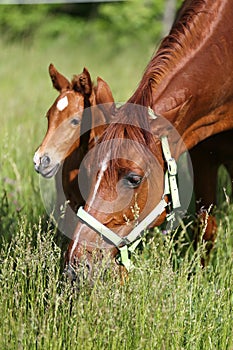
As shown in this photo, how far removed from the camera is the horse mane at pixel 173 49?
3270mm

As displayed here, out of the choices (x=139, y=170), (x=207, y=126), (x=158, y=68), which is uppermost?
(x=158, y=68)

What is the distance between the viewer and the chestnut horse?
314cm

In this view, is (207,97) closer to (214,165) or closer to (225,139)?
(225,139)

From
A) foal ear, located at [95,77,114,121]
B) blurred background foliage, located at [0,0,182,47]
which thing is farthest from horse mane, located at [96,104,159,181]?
blurred background foliage, located at [0,0,182,47]

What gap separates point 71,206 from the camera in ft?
13.5

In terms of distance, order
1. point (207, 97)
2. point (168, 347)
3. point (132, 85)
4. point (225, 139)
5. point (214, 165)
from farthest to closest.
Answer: point (132, 85)
point (214, 165)
point (225, 139)
point (207, 97)
point (168, 347)

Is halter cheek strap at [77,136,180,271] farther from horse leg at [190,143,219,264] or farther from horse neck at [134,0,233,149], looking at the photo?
horse leg at [190,143,219,264]

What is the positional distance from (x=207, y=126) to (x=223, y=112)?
0.38ft

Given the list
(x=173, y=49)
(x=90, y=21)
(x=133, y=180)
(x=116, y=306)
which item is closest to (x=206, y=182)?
(x=173, y=49)

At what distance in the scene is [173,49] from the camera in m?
3.43

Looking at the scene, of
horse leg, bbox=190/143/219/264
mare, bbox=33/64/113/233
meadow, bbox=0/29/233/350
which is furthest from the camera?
horse leg, bbox=190/143/219/264

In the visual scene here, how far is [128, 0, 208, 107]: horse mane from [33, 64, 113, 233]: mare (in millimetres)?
553

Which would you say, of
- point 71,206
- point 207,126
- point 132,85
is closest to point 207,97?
point 207,126

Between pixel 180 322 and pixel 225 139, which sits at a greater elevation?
pixel 225 139
